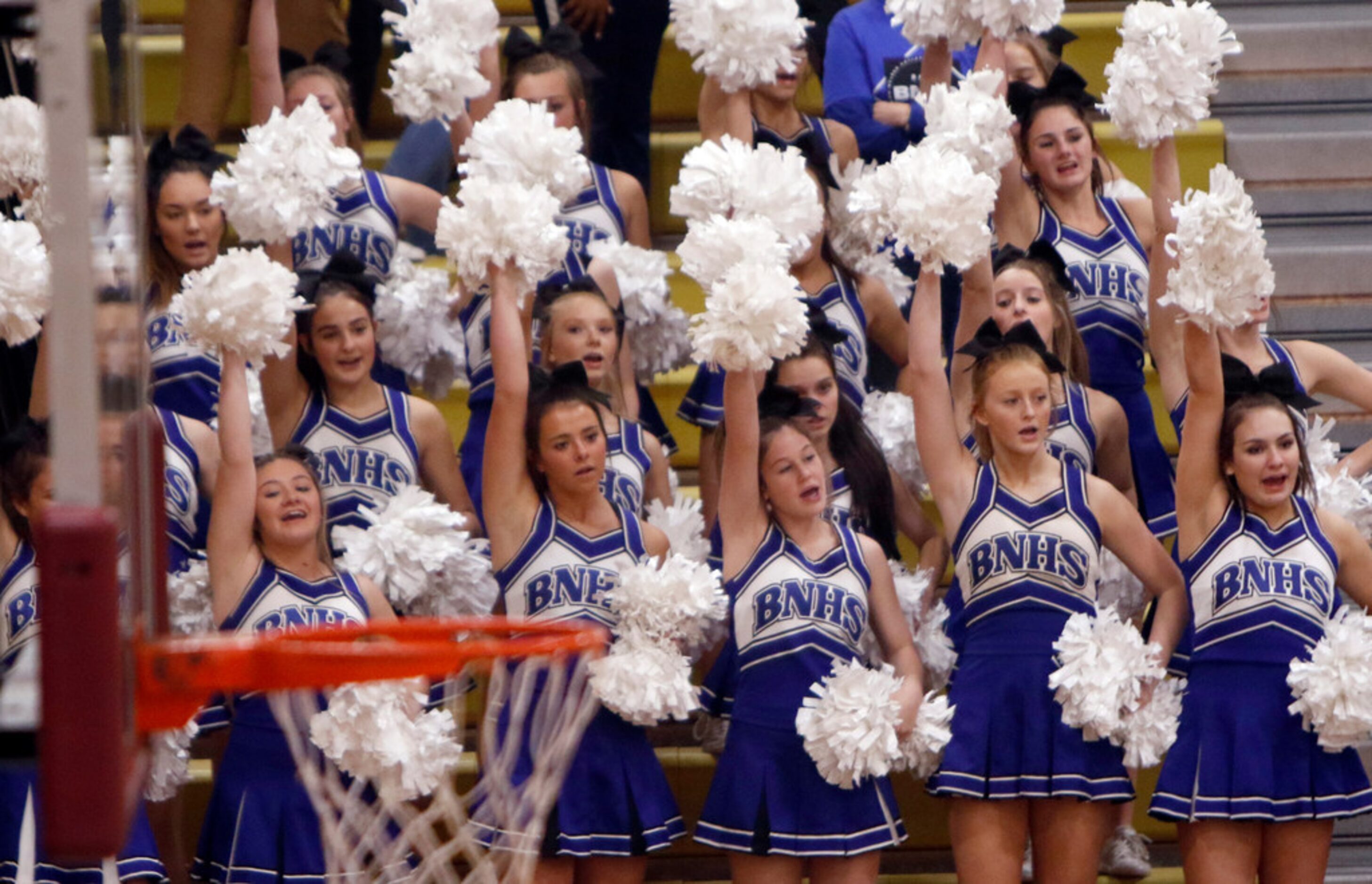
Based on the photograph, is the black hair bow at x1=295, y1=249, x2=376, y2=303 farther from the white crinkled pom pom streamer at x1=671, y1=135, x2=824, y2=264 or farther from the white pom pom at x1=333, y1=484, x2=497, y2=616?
the white crinkled pom pom streamer at x1=671, y1=135, x2=824, y2=264

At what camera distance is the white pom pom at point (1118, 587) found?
14.6 feet

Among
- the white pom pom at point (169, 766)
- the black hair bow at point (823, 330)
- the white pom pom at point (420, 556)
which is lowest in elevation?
the white pom pom at point (169, 766)

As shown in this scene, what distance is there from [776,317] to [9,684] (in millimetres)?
2100

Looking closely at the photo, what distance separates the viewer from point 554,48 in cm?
509

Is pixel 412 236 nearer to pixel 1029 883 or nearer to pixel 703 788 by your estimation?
pixel 703 788

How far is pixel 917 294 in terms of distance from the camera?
4.29 m

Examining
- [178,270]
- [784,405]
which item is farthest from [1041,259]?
[178,270]

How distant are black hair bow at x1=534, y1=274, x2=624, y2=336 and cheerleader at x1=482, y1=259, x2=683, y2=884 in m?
0.30

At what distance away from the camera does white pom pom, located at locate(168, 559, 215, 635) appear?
414 centimetres

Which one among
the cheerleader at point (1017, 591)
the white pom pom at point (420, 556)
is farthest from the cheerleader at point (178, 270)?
the cheerleader at point (1017, 591)

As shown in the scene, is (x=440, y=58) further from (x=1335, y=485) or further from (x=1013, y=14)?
(x=1335, y=485)

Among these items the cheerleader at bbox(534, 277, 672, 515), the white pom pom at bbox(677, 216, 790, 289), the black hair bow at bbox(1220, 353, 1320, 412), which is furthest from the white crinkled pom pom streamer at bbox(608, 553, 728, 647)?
the black hair bow at bbox(1220, 353, 1320, 412)

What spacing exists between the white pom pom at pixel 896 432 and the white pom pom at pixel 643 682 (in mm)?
891

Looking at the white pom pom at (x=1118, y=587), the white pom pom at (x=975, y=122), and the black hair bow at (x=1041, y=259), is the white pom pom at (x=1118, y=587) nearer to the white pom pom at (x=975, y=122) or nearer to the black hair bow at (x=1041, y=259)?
the black hair bow at (x=1041, y=259)
